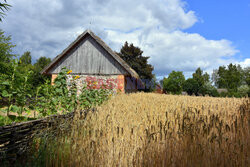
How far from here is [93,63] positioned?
40.9 feet

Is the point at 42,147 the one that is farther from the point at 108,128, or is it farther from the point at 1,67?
the point at 1,67

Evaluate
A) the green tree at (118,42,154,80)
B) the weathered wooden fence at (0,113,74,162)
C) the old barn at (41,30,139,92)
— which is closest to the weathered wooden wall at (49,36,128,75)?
the old barn at (41,30,139,92)

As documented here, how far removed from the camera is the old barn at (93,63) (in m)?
12.0

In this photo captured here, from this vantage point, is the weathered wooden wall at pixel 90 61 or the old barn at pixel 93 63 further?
the weathered wooden wall at pixel 90 61

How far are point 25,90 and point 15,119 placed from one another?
63 cm

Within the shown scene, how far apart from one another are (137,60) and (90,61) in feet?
61.0

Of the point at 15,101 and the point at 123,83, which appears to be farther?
the point at 123,83

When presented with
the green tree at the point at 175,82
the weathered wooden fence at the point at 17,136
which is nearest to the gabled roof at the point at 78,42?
the weathered wooden fence at the point at 17,136

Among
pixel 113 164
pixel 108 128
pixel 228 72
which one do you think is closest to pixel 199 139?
pixel 113 164

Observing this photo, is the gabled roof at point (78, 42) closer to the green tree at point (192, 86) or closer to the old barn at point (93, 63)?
the old barn at point (93, 63)

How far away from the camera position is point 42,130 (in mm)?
3617

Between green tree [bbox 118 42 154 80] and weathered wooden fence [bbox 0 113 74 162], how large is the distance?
87.6 ft

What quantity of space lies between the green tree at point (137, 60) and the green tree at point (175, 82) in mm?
12787

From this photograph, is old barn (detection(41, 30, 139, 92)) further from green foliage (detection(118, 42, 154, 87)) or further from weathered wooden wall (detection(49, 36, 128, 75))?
green foliage (detection(118, 42, 154, 87))
